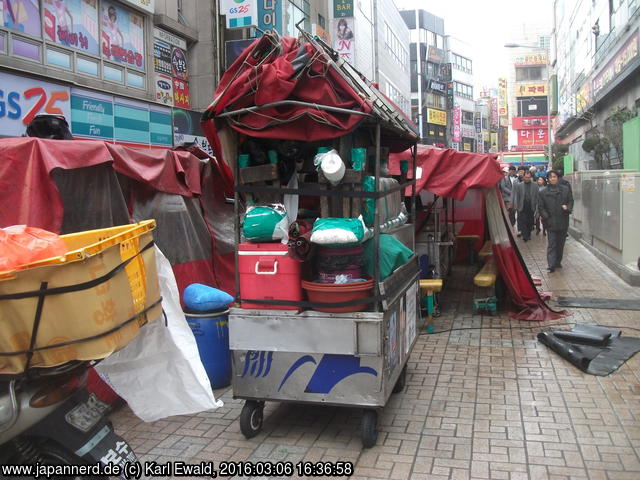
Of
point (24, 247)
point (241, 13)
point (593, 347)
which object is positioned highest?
point (241, 13)

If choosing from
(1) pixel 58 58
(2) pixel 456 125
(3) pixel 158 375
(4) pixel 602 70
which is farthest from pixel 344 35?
(2) pixel 456 125

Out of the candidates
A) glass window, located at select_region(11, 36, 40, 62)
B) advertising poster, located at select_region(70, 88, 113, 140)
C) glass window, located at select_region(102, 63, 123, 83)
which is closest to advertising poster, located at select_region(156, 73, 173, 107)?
glass window, located at select_region(102, 63, 123, 83)

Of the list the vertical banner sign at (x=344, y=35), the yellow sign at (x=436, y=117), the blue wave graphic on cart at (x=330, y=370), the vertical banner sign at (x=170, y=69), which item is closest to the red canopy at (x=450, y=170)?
the blue wave graphic on cart at (x=330, y=370)

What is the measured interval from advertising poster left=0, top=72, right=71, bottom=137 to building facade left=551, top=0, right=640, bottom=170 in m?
17.0

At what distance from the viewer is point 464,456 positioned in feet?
13.8

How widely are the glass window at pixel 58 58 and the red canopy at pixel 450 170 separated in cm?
646

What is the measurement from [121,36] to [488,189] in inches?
325

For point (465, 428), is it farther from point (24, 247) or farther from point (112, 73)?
→ point (112, 73)

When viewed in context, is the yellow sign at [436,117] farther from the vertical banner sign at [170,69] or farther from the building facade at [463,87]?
the vertical banner sign at [170,69]

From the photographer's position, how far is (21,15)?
9719mm

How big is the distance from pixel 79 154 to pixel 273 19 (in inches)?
385

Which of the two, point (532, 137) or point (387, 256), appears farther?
point (532, 137)

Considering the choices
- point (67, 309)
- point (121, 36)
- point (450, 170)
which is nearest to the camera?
point (67, 309)

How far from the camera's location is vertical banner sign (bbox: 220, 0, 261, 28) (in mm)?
12930
